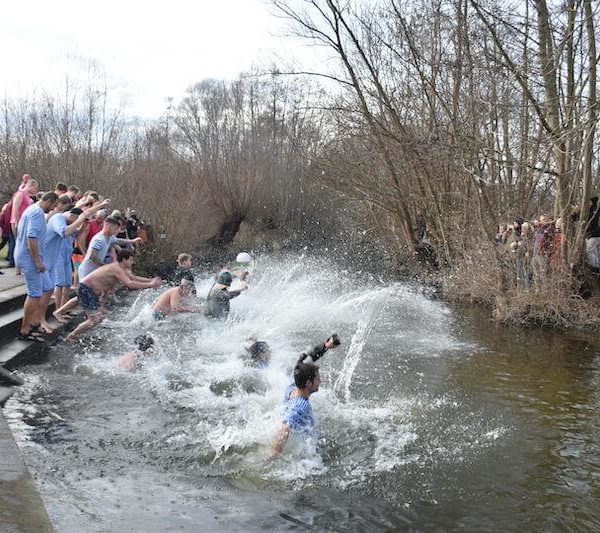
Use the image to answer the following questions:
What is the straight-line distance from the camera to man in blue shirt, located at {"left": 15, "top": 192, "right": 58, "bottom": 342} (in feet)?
25.1

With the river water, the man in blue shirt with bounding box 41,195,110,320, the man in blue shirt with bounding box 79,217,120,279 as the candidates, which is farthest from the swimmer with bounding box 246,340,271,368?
the man in blue shirt with bounding box 79,217,120,279

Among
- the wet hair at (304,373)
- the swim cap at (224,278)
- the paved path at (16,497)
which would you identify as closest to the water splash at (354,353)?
the wet hair at (304,373)

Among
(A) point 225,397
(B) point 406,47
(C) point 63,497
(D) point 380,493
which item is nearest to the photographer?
(C) point 63,497

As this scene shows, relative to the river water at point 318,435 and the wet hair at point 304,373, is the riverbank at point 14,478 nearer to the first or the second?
the river water at point 318,435

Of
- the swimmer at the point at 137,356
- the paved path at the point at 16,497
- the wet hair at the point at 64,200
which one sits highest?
the wet hair at the point at 64,200

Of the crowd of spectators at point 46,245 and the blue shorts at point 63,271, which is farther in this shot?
the blue shorts at point 63,271

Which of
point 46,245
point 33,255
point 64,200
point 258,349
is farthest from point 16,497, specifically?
point 64,200

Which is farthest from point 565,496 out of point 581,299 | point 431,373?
point 581,299

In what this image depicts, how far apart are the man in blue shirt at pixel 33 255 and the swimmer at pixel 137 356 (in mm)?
1275

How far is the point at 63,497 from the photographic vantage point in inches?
175

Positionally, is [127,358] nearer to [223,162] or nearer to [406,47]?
[406,47]

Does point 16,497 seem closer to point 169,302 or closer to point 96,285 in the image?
point 96,285

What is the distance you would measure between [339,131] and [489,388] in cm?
1322

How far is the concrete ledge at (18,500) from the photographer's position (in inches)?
124
